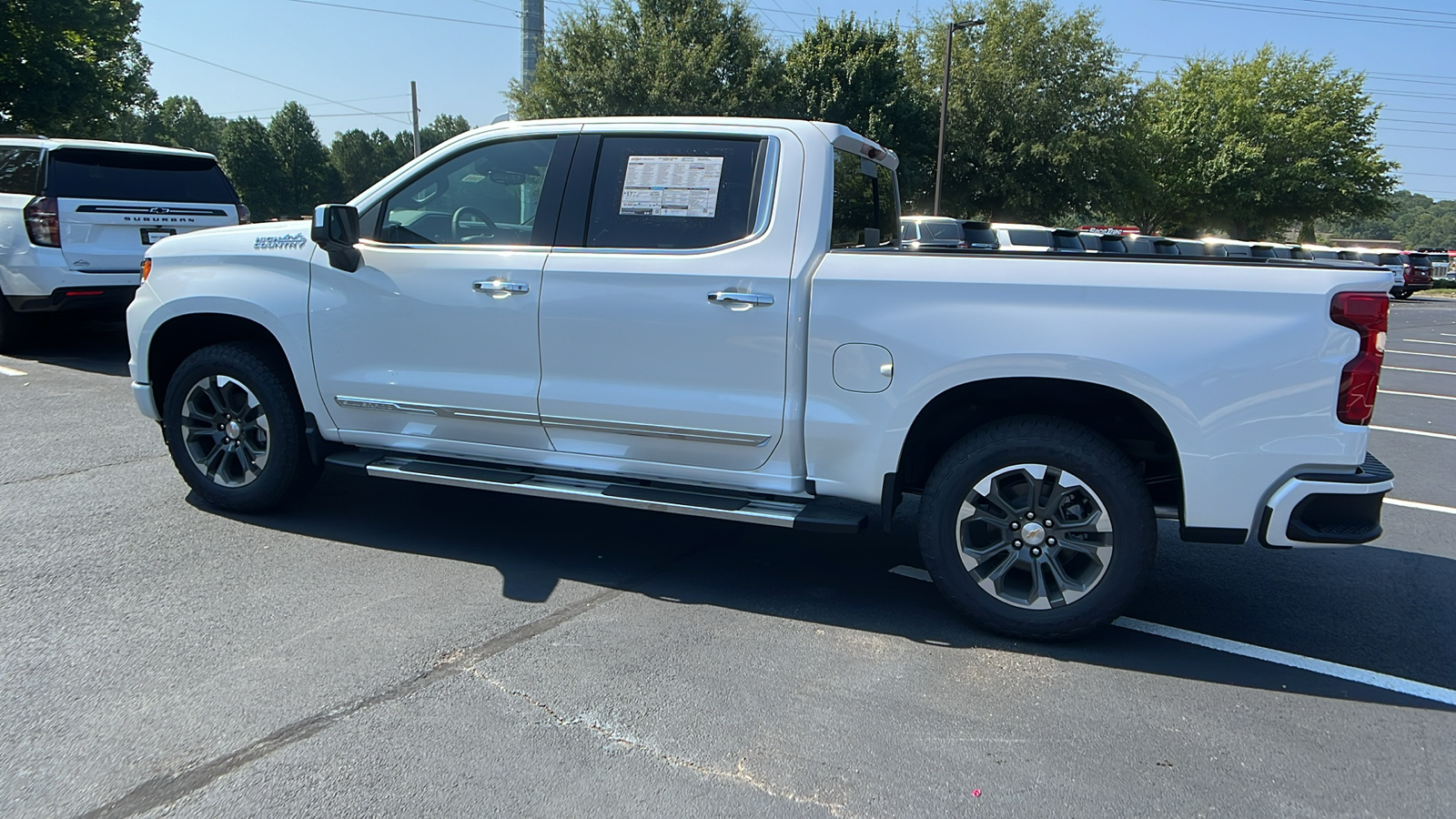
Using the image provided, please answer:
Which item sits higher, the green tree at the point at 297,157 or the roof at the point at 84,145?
the green tree at the point at 297,157

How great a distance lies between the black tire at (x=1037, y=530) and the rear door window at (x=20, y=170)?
29.7ft

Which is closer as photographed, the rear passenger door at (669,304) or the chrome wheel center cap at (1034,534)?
the chrome wheel center cap at (1034,534)

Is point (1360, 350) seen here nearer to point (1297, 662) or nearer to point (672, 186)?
point (1297, 662)

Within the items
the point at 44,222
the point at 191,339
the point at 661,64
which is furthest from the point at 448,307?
the point at 661,64

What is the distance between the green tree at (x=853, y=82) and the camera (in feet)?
105

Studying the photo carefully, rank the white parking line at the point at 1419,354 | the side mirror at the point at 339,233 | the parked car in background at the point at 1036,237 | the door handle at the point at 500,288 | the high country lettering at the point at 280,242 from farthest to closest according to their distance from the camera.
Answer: the parked car in background at the point at 1036,237 < the white parking line at the point at 1419,354 < the high country lettering at the point at 280,242 < the side mirror at the point at 339,233 < the door handle at the point at 500,288

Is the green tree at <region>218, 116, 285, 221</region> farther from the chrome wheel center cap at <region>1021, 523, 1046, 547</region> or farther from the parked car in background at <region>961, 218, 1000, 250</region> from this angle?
the chrome wheel center cap at <region>1021, 523, 1046, 547</region>

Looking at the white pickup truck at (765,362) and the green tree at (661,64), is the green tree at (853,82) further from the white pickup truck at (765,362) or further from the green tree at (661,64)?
the white pickup truck at (765,362)

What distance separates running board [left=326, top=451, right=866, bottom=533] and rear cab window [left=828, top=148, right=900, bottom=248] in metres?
1.13

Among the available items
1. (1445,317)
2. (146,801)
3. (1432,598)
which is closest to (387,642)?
(146,801)

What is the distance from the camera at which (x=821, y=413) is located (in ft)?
12.6

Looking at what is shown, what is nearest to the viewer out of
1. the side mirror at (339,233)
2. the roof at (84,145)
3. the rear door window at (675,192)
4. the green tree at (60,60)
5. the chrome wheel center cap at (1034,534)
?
the chrome wheel center cap at (1034,534)

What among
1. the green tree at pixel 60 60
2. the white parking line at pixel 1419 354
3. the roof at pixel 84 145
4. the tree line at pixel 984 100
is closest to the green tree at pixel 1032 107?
the tree line at pixel 984 100

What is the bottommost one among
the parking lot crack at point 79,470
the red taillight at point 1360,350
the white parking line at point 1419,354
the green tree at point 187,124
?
the white parking line at point 1419,354
